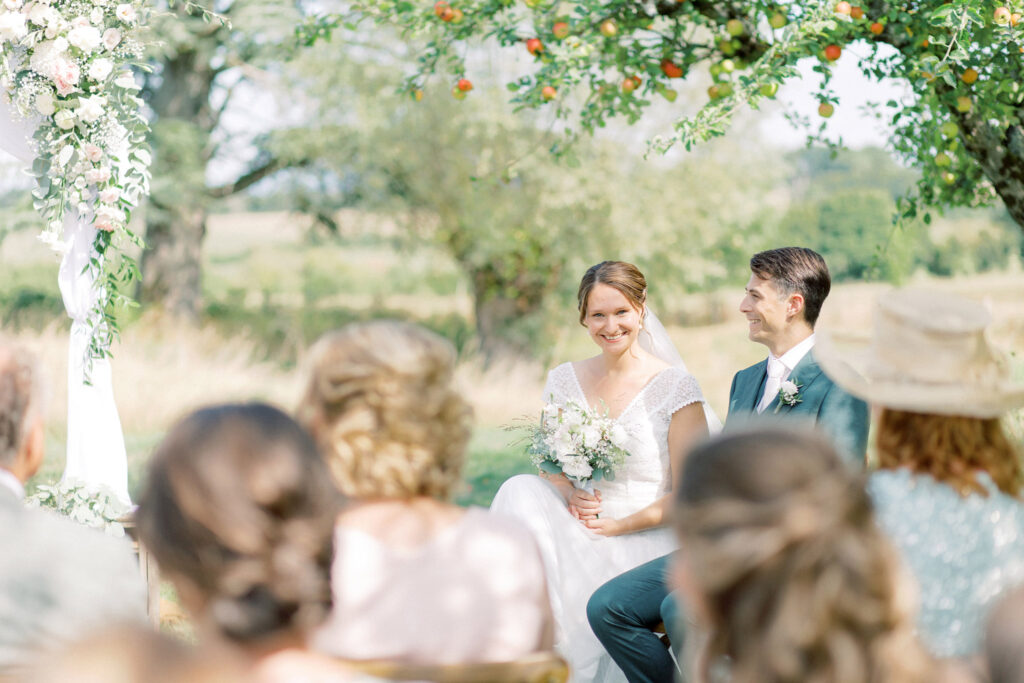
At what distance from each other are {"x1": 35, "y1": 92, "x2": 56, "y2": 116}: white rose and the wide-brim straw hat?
147 inches

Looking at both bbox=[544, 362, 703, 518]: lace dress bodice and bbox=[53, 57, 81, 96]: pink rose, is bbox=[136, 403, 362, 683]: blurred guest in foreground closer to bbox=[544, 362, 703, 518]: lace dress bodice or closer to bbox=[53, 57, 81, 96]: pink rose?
bbox=[544, 362, 703, 518]: lace dress bodice

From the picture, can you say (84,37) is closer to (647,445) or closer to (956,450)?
(647,445)

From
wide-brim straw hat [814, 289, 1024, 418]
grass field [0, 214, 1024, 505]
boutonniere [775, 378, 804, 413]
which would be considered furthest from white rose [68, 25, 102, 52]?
wide-brim straw hat [814, 289, 1024, 418]

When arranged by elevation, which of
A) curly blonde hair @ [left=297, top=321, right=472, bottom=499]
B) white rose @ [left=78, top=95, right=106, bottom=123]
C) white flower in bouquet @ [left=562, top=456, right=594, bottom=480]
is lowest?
white flower in bouquet @ [left=562, top=456, right=594, bottom=480]

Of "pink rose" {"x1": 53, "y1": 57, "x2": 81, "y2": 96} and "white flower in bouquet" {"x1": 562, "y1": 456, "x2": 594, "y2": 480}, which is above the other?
"pink rose" {"x1": 53, "y1": 57, "x2": 81, "y2": 96}

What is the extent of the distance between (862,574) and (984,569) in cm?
97

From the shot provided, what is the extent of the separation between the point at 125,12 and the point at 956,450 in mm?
3956

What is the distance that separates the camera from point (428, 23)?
218 inches

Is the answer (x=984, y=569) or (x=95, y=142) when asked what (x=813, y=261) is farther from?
(x=95, y=142)

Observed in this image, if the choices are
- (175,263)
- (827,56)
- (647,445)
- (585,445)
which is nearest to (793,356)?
(647,445)

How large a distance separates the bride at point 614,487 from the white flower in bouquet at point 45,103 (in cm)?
260

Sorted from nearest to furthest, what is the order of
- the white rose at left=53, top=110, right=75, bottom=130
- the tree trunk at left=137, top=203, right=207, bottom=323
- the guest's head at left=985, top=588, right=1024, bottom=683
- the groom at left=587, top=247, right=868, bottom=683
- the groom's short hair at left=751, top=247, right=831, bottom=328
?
the guest's head at left=985, top=588, right=1024, bottom=683 → the groom at left=587, top=247, right=868, bottom=683 → the groom's short hair at left=751, top=247, right=831, bottom=328 → the white rose at left=53, top=110, right=75, bottom=130 → the tree trunk at left=137, top=203, right=207, bottom=323

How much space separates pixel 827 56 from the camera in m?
4.70

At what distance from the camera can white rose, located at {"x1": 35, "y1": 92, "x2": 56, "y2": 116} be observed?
4.20m
